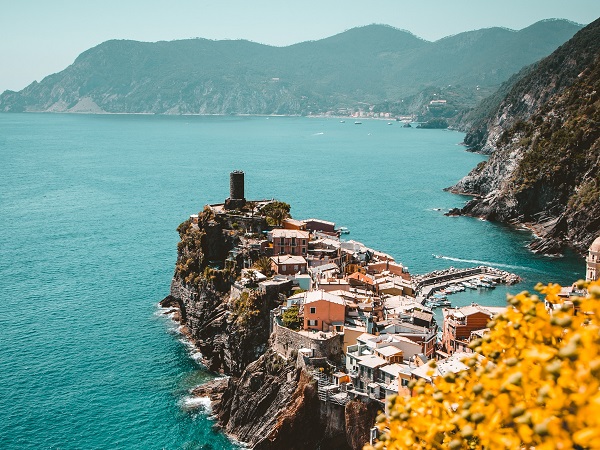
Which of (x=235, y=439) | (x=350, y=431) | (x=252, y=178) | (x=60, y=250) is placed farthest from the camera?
(x=252, y=178)

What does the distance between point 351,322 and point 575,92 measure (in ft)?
373

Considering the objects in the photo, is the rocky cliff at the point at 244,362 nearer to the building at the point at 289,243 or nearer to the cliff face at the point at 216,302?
the cliff face at the point at 216,302

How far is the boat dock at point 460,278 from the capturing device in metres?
81.6

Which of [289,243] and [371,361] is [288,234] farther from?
[371,361]

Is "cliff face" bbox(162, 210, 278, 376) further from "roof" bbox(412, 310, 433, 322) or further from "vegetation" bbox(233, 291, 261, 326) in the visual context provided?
"roof" bbox(412, 310, 433, 322)

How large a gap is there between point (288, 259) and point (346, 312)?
1372 cm

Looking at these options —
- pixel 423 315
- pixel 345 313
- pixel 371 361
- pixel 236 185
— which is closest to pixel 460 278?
pixel 236 185

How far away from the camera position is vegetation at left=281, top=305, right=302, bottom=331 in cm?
5260

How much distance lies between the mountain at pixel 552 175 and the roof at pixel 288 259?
51057mm

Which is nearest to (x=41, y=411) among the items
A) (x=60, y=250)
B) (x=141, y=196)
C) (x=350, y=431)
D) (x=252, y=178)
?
(x=350, y=431)

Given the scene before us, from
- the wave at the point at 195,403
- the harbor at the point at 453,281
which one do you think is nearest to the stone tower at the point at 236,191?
the harbor at the point at 453,281

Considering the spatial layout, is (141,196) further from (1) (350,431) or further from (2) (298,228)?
(1) (350,431)

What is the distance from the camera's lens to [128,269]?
90.8 m

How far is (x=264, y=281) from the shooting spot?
61.3 m
